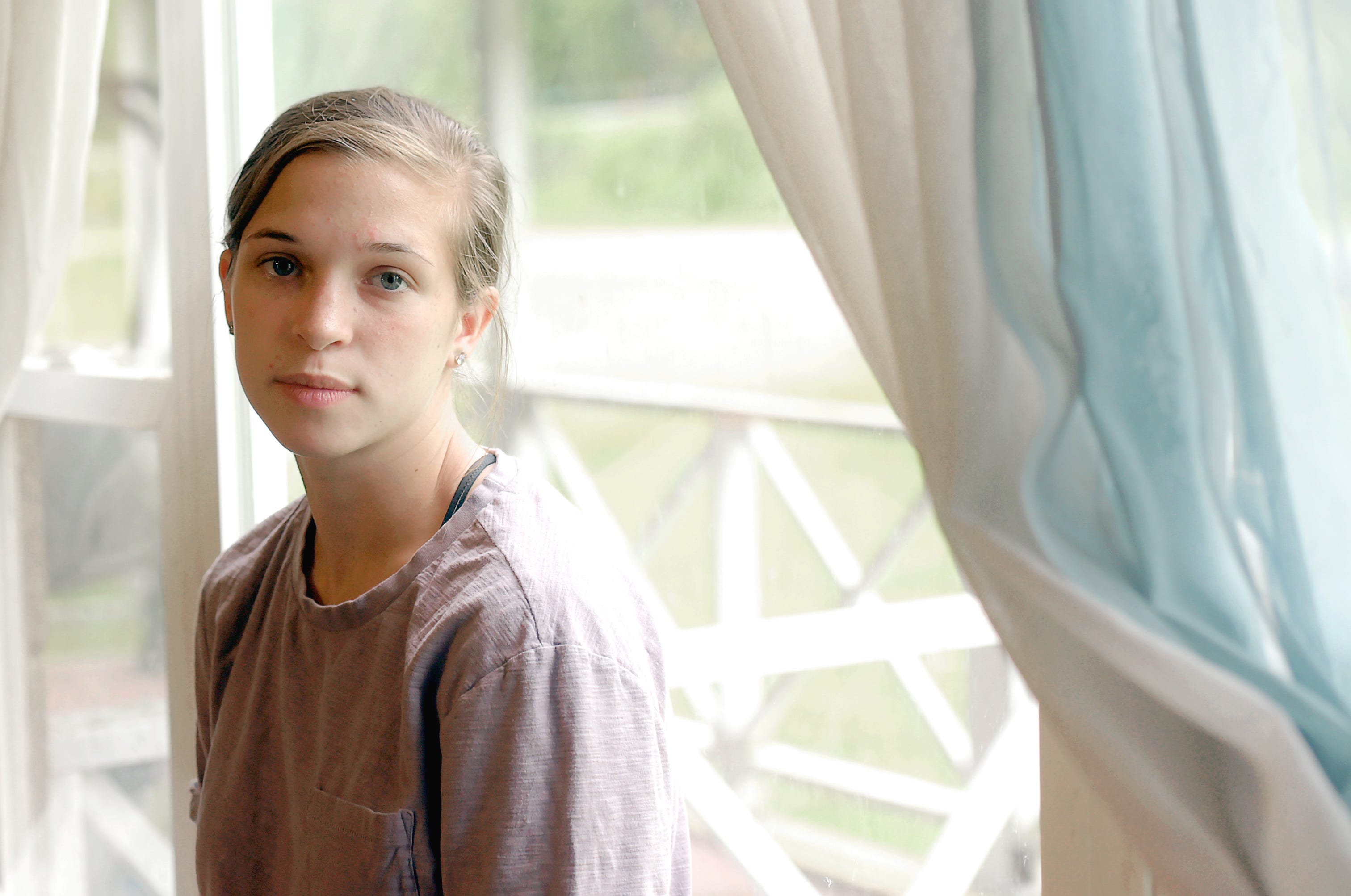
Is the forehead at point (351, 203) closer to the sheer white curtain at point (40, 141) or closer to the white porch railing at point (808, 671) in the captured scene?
the white porch railing at point (808, 671)

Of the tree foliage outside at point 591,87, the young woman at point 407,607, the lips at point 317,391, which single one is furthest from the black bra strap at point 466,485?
the tree foliage outside at point 591,87

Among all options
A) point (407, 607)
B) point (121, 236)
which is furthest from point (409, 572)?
point (121, 236)

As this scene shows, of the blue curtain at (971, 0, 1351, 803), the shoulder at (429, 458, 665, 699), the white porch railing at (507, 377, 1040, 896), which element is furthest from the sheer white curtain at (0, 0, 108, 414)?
the blue curtain at (971, 0, 1351, 803)

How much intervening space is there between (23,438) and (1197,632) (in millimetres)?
1823

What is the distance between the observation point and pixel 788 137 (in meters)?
0.75

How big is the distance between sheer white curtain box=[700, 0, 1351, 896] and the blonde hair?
320mm

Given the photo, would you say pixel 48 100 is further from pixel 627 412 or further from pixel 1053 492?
pixel 1053 492

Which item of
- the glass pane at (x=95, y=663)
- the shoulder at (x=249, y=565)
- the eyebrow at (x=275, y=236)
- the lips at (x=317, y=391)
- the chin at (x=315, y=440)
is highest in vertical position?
the eyebrow at (x=275, y=236)

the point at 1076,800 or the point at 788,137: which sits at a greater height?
the point at 788,137

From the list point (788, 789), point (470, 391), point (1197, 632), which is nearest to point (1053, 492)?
point (1197, 632)

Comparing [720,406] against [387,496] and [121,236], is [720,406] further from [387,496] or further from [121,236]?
[121,236]

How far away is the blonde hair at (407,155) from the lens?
0.94 m

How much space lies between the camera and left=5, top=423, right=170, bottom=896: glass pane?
180 centimetres

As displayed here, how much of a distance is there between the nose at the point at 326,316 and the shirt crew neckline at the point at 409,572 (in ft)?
0.55
